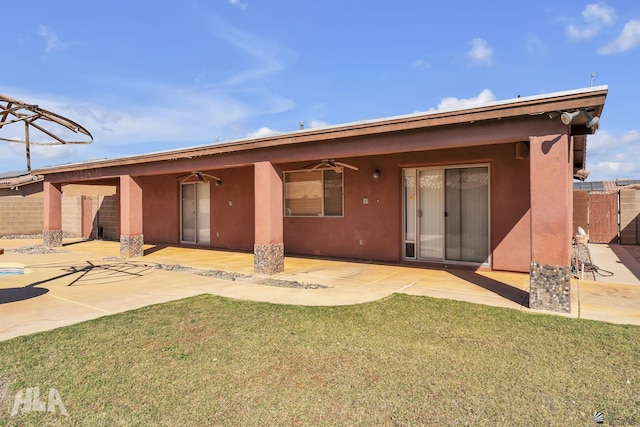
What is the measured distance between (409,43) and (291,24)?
169 inches

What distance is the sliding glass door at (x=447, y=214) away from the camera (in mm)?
8984

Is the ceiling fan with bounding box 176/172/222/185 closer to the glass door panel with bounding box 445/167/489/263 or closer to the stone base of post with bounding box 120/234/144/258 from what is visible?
the stone base of post with bounding box 120/234/144/258

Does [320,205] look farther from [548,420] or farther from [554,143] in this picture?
[548,420]

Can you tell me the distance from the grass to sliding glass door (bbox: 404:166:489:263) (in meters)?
4.02

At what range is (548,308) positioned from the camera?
555 centimetres

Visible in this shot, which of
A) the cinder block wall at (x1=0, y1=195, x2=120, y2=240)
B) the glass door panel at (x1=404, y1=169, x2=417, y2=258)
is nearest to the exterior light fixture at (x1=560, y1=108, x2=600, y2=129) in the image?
the glass door panel at (x1=404, y1=169, x2=417, y2=258)

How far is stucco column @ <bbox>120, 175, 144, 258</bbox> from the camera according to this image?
11.7m

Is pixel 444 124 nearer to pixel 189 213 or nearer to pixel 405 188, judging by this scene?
pixel 405 188

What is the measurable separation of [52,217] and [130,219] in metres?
5.72

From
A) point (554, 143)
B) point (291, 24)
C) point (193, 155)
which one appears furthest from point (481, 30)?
point (193, 155)

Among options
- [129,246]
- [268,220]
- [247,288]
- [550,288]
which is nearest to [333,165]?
[268,220]

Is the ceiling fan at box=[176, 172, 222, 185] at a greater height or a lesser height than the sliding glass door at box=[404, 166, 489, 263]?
greater

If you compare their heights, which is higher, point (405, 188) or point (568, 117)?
point (568, 117)

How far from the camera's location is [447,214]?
30.8ft
